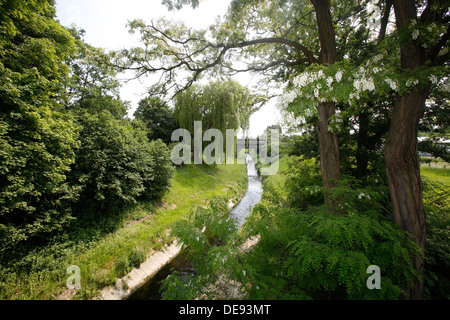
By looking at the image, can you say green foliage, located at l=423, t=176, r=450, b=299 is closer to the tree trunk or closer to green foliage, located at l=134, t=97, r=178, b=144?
the tree trunk

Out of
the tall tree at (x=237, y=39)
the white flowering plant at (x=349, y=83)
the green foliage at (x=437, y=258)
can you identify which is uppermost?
the tall tree at (x=237, y=39)

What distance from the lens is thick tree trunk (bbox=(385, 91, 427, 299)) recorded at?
2.69 m

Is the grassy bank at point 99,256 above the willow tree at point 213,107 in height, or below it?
below

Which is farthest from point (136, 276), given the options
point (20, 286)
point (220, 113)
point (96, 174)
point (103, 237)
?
point (220, 113)

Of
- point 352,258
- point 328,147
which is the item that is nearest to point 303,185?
point 328,147

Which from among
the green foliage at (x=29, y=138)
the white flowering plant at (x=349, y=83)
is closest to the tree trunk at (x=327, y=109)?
the white flowering plant at (x=349, y=83)

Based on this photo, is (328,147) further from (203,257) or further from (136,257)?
(136,257)

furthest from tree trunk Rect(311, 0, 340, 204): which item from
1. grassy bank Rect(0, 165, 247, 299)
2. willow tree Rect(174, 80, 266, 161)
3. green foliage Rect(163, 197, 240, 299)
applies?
willow tree Rect(174, 80, 266, 161)

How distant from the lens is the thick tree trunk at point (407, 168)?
269 cm

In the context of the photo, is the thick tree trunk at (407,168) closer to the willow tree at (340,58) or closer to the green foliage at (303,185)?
the willow tree at (340,58)

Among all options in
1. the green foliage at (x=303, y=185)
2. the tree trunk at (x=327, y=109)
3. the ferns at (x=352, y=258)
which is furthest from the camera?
the green foliage at (x=303, y=185)

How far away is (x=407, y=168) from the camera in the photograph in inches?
109

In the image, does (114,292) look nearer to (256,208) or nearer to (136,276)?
(136,276)
